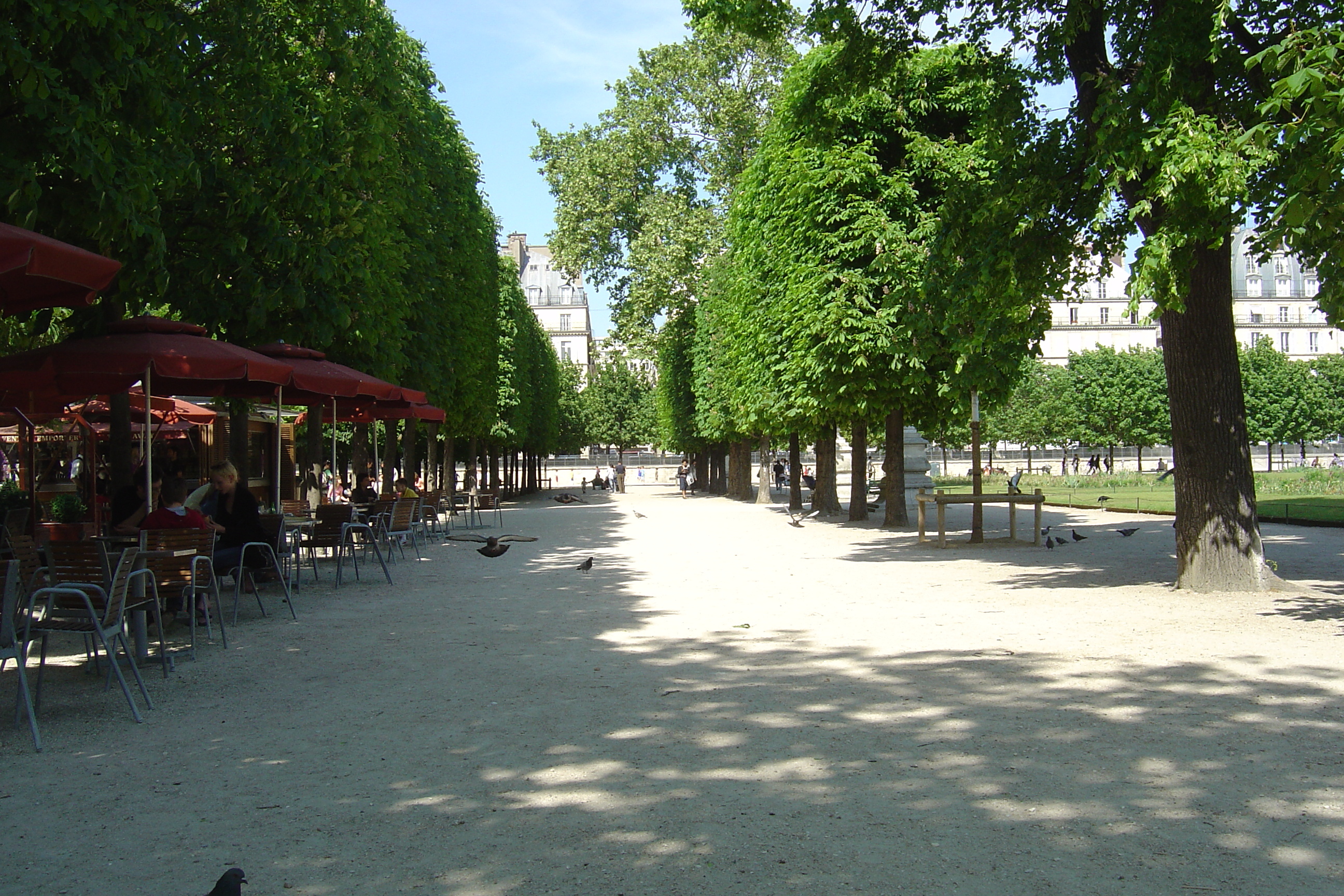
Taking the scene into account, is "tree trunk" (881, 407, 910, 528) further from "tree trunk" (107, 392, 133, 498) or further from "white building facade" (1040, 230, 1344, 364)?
"white building facade" (1040, 230, 1344, 364)

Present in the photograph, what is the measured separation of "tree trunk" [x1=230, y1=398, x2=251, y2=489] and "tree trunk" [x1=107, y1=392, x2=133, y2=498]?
188 cm

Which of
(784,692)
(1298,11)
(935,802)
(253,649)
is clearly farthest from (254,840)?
(1298,11)

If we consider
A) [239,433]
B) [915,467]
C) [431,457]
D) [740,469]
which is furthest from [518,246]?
[239,433]

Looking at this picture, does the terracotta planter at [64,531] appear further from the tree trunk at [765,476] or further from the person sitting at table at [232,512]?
the tree trunk at [765,476]

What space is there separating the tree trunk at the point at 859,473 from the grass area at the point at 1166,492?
5.78 m

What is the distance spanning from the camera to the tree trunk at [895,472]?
2075cm

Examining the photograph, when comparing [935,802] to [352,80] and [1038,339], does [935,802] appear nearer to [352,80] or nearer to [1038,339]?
[1038,339]

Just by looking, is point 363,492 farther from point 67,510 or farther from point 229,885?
point 229,885

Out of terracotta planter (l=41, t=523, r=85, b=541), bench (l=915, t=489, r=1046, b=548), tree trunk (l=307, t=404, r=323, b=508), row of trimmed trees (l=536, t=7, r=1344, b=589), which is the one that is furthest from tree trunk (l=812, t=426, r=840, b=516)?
terracotta planter (l=41, t=523, r=85, b=541)

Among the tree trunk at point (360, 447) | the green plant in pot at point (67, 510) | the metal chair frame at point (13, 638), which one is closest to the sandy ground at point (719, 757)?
the metal chair frame at point (13, 638)

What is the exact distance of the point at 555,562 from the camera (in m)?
15.7

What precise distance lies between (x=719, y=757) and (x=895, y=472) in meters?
16.8

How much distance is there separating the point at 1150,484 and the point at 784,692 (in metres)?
36.8

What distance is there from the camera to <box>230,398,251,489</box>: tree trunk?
14625 millimetres
